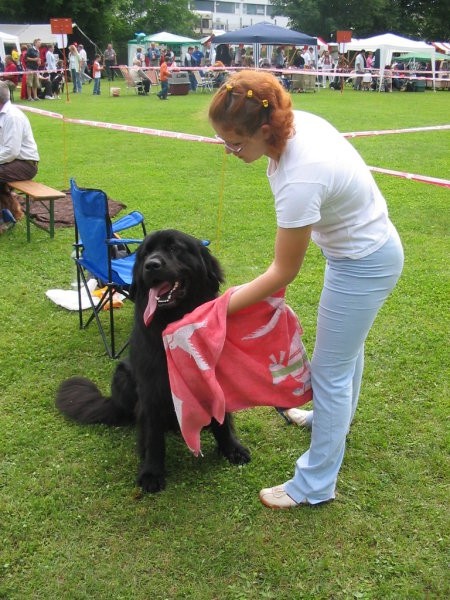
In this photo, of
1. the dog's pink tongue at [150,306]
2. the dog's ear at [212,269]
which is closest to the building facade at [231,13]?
A: the dog's ear at [212,269]

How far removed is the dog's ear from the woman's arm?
57 centimetres

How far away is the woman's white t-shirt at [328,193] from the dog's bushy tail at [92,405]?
1572 millimetres

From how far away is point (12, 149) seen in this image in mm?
6445

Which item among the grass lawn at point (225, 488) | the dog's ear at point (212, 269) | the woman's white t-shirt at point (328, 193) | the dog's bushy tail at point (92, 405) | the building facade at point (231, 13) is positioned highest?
the building facade at point (231, 13)

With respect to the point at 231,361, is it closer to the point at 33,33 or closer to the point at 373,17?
the point at 33,33

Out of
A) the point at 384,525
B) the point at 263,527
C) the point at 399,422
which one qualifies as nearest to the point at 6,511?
the point at 263,527

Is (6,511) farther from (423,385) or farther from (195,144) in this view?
(195,144)

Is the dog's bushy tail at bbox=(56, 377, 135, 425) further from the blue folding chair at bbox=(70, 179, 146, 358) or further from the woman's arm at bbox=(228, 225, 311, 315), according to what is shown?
the woman's arm at bbox=(228, 225, 311, 315)

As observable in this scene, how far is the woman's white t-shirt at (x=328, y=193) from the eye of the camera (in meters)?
1.97

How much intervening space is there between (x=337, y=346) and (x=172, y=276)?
85cm

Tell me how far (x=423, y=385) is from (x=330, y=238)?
1.88 metres

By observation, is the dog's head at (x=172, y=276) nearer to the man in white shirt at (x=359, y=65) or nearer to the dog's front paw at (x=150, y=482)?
the dog's front paw at (x=150, y=482)

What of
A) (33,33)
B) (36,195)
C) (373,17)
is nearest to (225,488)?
(36,195)

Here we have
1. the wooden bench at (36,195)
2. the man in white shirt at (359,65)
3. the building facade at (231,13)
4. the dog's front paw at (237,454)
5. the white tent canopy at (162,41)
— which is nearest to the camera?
the dog's front paw at (237,454)
